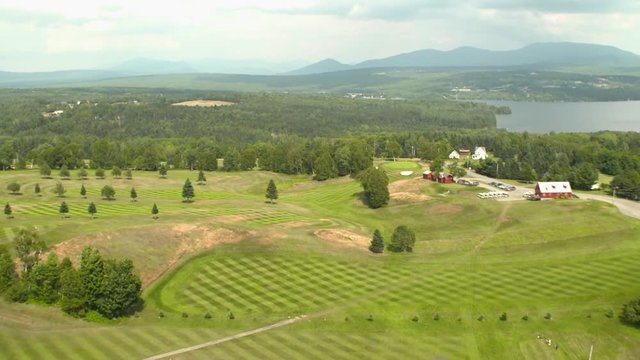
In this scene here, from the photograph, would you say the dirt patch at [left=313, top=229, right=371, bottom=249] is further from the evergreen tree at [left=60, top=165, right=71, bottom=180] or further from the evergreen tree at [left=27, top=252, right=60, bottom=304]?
the evergreen tree at [left=60, top=165, right=71, bottom=180]

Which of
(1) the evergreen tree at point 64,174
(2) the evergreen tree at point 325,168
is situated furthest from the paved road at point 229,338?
(1) the evergreen tree at point 64,174

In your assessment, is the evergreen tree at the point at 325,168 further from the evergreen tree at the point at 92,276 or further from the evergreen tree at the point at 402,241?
the evergreen tree at the point at 92,276

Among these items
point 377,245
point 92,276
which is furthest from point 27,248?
point 377,245

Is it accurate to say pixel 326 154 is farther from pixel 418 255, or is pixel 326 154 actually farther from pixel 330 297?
pixel 330 297

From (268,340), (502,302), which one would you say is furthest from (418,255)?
(268,340)

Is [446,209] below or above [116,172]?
below

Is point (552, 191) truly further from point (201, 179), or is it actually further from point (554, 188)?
point (201, 179)
